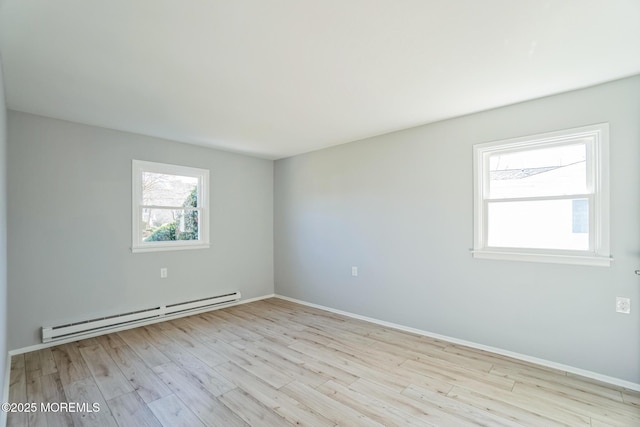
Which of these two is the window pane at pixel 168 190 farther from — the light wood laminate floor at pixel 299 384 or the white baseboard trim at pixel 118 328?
the light wood laminate floor at pixel 299 384

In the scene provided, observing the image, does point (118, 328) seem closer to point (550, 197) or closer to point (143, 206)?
point (143, 206)

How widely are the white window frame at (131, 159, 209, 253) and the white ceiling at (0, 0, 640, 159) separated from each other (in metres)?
0.80

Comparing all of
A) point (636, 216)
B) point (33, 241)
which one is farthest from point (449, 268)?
point (33, 241)

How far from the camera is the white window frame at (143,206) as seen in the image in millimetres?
3627

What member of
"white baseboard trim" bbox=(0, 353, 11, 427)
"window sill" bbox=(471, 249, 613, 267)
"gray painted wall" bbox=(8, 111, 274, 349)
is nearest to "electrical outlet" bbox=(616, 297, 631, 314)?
"window sill" bbox=(471, 249, 613, 267)

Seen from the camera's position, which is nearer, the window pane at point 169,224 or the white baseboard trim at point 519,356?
the white baseboard trim at point 519,356

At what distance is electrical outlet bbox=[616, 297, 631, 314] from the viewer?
225cm

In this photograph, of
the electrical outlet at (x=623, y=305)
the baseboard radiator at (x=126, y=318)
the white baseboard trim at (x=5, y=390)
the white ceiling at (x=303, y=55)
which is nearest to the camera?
the white ceiling at (x=303, y=55)

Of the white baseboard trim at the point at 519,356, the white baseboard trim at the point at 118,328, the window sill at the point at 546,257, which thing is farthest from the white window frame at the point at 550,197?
the white baseboard trim at the point at 118,328

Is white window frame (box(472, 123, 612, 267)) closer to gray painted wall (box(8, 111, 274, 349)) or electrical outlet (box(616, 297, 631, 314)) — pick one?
electrical outlet (box(616, 297, 631, 314))

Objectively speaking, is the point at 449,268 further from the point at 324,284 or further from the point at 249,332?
the point at 249,332

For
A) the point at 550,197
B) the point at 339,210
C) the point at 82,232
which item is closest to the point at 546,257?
the point at 550,197

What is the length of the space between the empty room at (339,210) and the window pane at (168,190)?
0.02 m

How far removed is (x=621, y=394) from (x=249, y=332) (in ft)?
10.9
